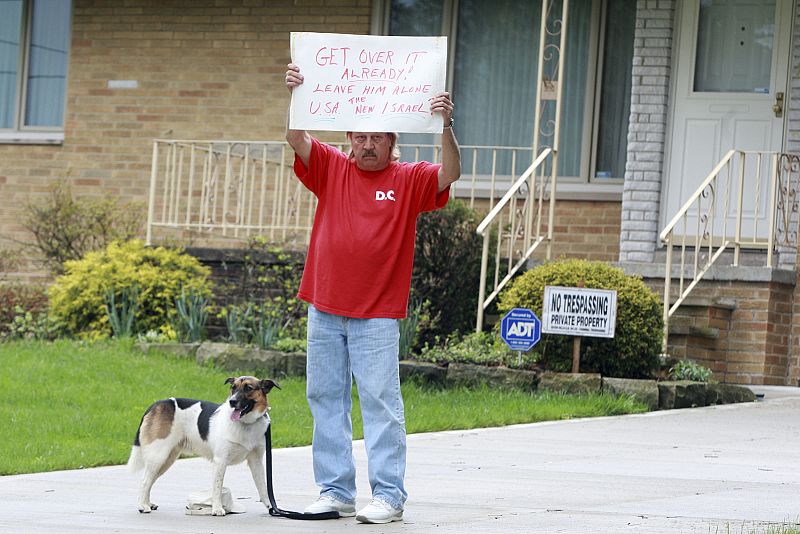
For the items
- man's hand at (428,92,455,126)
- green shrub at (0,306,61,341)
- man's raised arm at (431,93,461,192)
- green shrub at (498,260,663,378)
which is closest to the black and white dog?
man's raised arm at (431,93,461,192)

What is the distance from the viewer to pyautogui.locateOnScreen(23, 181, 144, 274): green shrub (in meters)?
13.8

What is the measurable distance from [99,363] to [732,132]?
6.06 meters

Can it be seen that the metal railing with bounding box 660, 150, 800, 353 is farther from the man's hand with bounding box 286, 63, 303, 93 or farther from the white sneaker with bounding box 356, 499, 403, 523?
the white sneaker with bounding box 356, 499, 403, 523

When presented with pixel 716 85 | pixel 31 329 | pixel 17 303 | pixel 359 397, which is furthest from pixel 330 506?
pixel 716 85

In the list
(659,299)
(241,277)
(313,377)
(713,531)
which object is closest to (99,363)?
(241,277)

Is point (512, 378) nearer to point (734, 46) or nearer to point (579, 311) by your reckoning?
point (579, 311)

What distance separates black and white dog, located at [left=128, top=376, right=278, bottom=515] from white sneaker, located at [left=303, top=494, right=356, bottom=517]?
0.63ft

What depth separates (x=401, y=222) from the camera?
19.5 feet

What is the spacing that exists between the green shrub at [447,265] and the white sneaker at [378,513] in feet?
20.5

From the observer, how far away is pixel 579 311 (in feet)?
34.3

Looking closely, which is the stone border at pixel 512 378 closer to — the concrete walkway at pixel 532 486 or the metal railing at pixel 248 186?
the concrete walkway at pixel 532 486

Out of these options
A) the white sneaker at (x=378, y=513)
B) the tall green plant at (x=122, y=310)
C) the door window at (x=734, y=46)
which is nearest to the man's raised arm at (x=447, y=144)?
the white sneaker at (x=378, y=513)

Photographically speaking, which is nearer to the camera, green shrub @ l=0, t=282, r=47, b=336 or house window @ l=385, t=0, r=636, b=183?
green shrub @ l=0, t=282, r=47, b=336

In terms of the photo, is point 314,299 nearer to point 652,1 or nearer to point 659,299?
point 659,299
